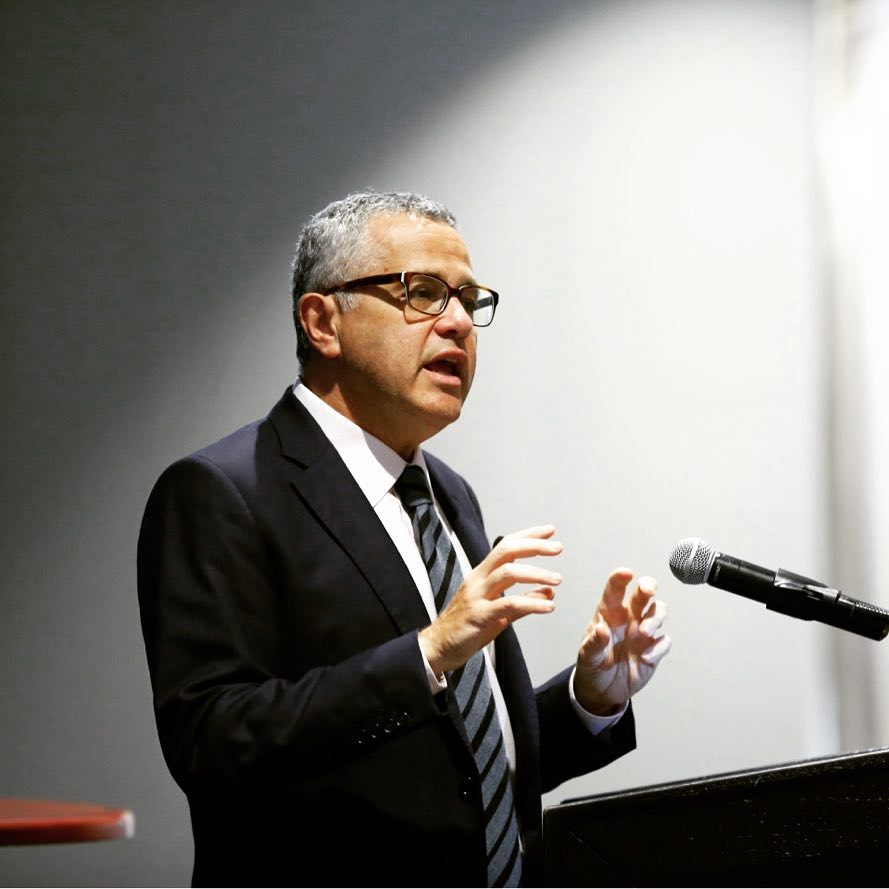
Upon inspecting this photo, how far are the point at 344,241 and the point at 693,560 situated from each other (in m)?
0.77

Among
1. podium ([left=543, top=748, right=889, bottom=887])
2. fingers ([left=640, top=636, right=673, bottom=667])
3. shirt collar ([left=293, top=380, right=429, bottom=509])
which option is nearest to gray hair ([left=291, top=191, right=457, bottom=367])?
shirt collar ([left=293, top=380, right=429, bottom=509])

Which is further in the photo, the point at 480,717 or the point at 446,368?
the point at 446,368

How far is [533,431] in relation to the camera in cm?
248

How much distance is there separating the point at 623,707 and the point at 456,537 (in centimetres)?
38

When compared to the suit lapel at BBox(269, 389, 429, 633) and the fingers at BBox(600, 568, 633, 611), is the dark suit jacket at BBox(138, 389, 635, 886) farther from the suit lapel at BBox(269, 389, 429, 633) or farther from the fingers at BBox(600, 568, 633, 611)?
the fingers at BBox(600, 568, 633, 611)

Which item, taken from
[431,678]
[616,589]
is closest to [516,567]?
[431,678]

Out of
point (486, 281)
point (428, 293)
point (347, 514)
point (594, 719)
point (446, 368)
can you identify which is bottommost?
point (594, 719)

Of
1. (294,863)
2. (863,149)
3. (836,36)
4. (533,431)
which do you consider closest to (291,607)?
(294,863)

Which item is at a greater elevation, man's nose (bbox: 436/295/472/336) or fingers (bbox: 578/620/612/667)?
man's nose (bbox: 436/295/472/336)

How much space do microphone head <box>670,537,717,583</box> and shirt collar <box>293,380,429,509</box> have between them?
0.49 meters

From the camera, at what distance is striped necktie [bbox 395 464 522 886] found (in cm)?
152

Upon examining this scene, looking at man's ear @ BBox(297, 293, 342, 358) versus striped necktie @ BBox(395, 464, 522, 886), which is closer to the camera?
striped necktie @ BBox(395, 464, 522, 886)

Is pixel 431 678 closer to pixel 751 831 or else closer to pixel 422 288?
pixel 751 831

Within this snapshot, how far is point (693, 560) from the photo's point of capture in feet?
4.40
